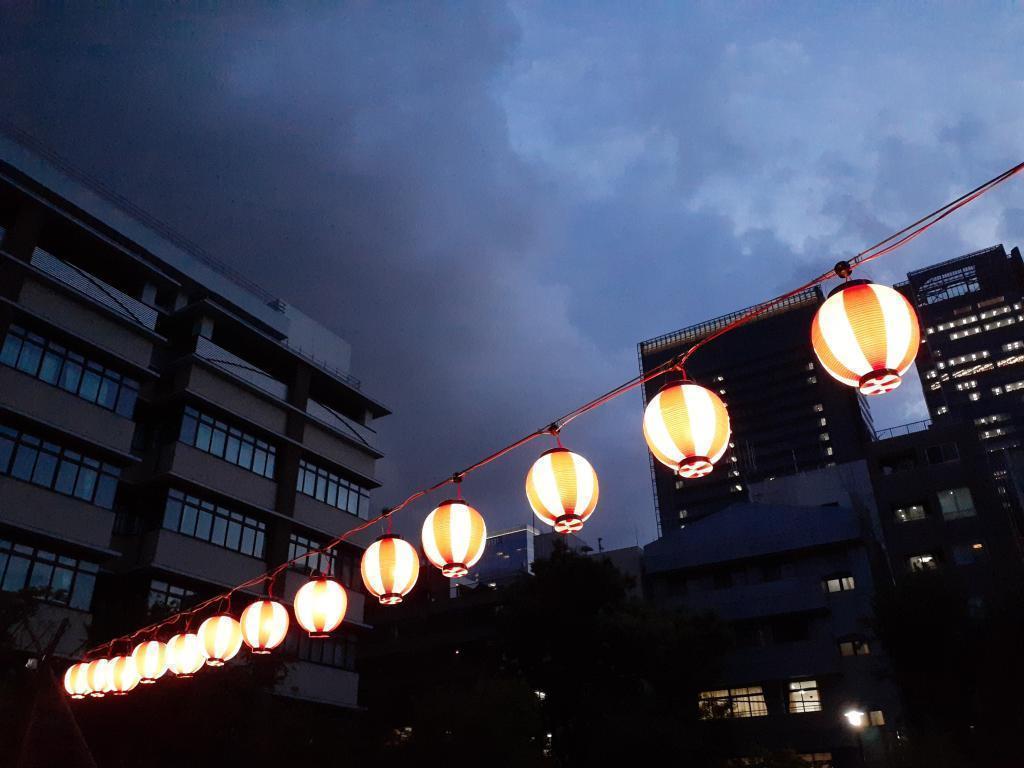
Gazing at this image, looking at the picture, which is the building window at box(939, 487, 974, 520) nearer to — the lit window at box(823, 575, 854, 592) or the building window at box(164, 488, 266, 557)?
the lit window at box(823, 575, 854, 592)

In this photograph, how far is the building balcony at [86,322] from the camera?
66.9 feet

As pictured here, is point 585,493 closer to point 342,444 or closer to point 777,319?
point 342,444

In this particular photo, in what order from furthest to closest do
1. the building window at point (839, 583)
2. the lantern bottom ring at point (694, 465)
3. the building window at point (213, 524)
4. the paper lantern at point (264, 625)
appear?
the building window at point (839, 583) < the building window at point (213, 524) < the paper lantern at point (264, 625) < the lantern bottom ring at point (694, 465)

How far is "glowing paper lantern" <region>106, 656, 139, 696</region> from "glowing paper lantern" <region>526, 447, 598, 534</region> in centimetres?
934

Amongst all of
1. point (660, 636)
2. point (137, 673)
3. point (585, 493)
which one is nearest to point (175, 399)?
point (137, 673)

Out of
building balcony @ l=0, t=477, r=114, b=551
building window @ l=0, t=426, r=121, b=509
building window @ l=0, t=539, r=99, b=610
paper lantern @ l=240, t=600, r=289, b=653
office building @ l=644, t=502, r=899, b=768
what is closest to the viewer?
paper lantern @ l=240, t=600, r=289, b=653

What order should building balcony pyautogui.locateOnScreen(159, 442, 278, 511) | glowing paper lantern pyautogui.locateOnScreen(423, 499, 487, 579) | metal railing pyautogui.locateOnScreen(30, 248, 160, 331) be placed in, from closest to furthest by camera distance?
1. glowing paper lantern pyautogui.locateOnScreen(423, 499, 487, 579)
2. metal railing pyautogui.locateOnScreen(30, 248, 160, 331)
3. building balcony pyautogui.locateOnScreen(159, 442, 278, 511)

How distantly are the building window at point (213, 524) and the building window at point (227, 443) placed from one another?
5.31ft

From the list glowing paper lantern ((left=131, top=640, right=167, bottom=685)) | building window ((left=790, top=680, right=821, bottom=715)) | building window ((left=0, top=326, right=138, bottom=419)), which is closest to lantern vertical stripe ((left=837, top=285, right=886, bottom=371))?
glowing paper lantern ((left=131, top=640, right=167, bottom=685))

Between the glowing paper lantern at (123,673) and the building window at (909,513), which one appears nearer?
the glowing paper lantern at (123,673)

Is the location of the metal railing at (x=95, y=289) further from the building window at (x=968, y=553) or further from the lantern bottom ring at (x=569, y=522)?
the building window at (x=968, y=553)

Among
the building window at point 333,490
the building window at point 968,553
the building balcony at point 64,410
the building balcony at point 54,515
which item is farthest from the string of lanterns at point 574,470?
the building window at point 968,553

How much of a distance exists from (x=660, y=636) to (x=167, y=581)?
15.6 meters

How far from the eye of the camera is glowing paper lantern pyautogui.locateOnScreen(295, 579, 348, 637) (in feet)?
35.2
